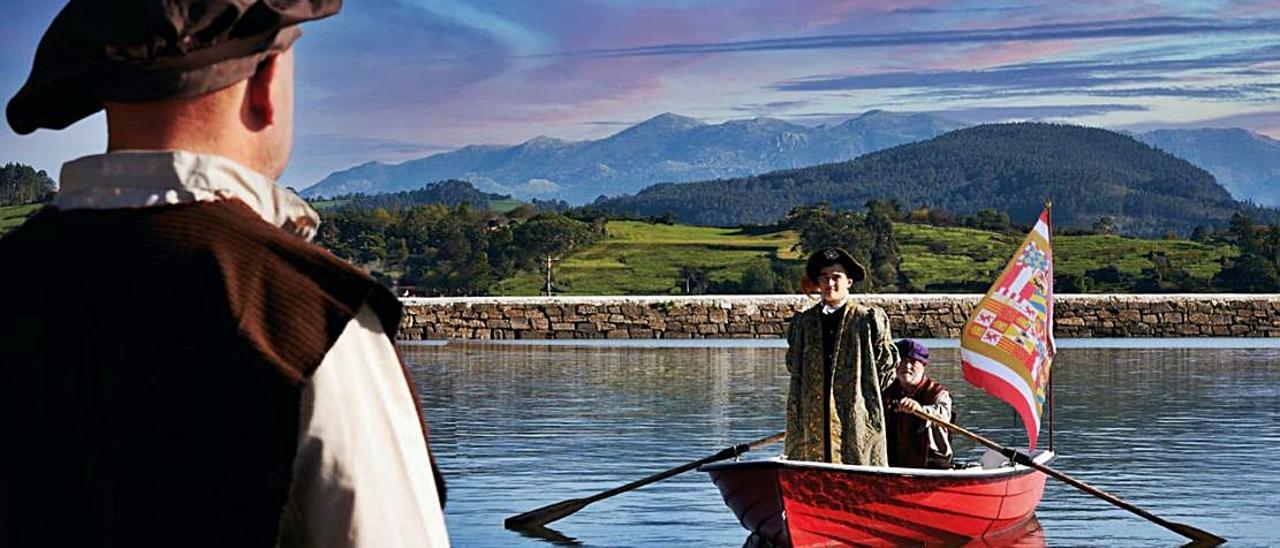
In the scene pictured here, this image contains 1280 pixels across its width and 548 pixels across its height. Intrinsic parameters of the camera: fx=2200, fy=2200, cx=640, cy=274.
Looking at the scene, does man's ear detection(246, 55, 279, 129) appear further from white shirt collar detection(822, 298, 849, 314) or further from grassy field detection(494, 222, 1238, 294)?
grassy field detection(494, 222, 1238, 294)

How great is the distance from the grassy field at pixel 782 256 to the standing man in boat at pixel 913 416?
71084mm

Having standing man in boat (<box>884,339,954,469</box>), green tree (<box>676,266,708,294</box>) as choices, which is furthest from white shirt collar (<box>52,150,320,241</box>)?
green tree (<box>676,266,708,294</box>)

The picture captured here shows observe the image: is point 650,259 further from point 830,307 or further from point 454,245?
point 830,307

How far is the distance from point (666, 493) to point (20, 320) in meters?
17.8

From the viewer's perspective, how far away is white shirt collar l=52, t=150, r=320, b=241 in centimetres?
203

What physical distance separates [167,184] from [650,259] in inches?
3604

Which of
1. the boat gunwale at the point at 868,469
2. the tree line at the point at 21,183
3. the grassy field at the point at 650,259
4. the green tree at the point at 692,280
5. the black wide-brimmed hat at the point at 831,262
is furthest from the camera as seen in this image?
the tree line at the point at 21,183

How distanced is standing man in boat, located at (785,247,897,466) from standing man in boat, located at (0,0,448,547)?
10.6m

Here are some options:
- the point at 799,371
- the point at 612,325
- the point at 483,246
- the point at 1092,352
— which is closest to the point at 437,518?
the point at 799,371

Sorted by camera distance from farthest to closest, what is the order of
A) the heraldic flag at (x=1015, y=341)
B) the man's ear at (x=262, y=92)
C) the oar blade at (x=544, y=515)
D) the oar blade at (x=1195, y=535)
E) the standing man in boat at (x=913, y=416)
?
1. the heraldic flag at (x=1015, y=341)
2. the oar blade at (x=544, y=515)
3. the oar blade at (x=1195, y=535)
4. the standing man in boat at (x=913, y=416)
5. the man's ear at (x=262, y=92)

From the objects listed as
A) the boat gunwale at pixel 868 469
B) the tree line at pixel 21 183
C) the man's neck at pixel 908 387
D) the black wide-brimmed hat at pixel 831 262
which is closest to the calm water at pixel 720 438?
the boat gunwale at pixel 868 469

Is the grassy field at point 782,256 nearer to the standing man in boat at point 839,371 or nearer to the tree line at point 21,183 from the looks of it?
the tree line at point 21,183

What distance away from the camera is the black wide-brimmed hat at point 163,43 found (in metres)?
2.00

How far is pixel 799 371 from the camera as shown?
520 inches
